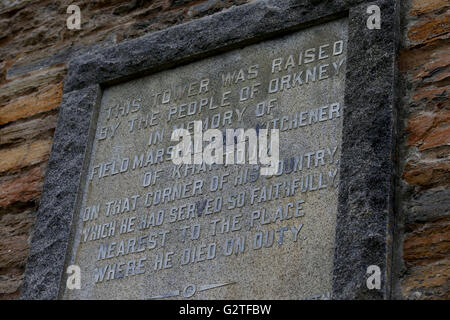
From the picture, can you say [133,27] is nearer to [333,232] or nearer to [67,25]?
[67,25]

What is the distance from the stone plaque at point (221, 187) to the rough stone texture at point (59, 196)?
0.06 metres

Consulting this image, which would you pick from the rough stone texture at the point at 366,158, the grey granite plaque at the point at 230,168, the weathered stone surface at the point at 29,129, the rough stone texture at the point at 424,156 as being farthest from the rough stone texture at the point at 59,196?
the rough stone texture at the point at 424,156

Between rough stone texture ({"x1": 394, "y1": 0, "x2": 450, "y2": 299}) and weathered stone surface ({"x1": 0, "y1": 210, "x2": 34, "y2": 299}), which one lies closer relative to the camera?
rough stone texture ({"x1": 394, "y1": 0, "x2": 450, "y2": 299})

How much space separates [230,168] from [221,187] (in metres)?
0.09

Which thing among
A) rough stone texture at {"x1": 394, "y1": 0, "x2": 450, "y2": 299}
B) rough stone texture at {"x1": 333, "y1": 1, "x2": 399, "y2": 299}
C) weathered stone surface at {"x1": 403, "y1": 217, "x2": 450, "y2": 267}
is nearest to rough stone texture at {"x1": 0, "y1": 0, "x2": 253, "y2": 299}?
rough stone texture at {"x1": 333, "y1": 1, "x2": 399, "y2": 299}

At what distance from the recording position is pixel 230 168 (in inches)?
149

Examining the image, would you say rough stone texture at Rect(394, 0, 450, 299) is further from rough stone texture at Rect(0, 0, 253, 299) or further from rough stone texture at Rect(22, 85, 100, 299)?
rough stone texture at Rect(22, 85, 100, 299)

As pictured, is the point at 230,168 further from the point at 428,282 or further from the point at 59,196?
the point at 428,282

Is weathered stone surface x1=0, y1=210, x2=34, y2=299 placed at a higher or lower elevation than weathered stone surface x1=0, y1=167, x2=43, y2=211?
lower

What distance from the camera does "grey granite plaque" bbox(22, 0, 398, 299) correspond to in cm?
340

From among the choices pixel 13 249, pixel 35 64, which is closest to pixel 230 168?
pixel 13 249

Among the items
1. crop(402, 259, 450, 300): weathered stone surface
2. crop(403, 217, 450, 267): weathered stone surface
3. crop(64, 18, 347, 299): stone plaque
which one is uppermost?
crop(64, 18, 347, 299): stone plaque

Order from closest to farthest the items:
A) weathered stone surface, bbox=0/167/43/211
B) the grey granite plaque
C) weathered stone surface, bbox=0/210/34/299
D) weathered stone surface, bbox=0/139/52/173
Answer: the grey granite plaque
weathered stone surface, bbox=0/210/34/299
weathered stone surface, bbox=0/167/43/211
weathered stone surface, bbox=0/139/52/173

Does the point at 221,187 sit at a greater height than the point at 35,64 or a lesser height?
Answer: lesser
